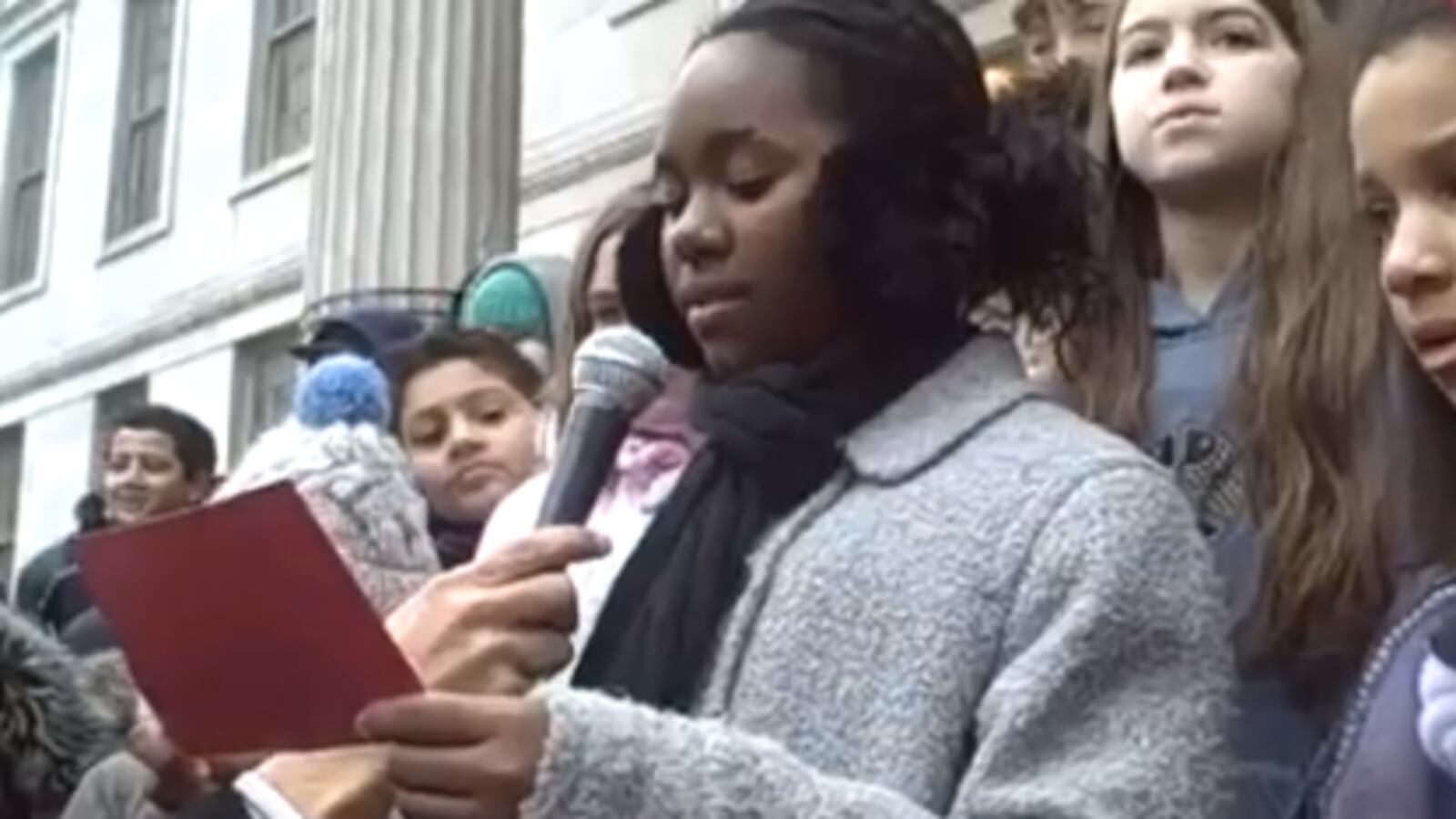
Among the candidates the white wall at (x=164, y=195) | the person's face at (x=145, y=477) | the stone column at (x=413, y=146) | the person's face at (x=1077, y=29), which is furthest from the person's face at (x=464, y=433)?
the white wall at (x=164, y=195)

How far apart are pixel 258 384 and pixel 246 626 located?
14282 mm

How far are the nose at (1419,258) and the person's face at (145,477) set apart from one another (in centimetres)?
403

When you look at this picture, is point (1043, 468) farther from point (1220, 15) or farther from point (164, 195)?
point (164, 195)

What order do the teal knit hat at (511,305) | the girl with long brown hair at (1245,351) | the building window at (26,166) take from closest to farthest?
the girl with long brown hair at (1245,351)
the teal knit hat at (511,305)
the building window at (26,166)

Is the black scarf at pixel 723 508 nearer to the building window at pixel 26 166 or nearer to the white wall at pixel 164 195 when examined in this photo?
the white wall at pixel 164 195

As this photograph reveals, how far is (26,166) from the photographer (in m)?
Result: 19.2

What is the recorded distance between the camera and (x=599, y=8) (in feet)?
40.0

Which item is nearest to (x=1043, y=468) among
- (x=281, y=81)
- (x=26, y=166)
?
(x=281, y=81)

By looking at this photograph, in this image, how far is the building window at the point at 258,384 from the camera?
15.4 meters

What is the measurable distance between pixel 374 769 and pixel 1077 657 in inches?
18.3

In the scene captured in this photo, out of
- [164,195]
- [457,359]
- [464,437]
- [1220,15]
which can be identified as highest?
[164,195]

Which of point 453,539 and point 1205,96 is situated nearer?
point 1205,96

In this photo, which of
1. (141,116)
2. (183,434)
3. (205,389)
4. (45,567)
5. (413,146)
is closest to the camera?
(183,434)

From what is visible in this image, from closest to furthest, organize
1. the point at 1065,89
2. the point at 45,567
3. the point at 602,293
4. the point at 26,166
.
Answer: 1. the point at 1065,89
2. the point at 602,293
3. the point at 45,567
4. the point at 26,166
